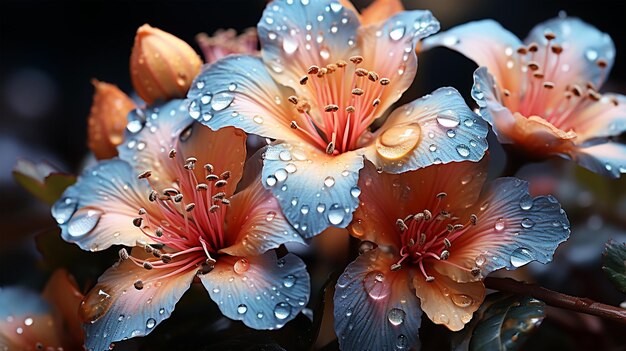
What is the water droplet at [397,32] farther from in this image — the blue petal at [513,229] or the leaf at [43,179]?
the leaf at [43,179]

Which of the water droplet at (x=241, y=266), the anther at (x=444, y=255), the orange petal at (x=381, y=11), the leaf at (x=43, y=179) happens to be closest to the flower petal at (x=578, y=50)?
the orange petal at (x=381, y=11)

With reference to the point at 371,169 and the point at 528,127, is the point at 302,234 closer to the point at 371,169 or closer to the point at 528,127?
the point at 371,169

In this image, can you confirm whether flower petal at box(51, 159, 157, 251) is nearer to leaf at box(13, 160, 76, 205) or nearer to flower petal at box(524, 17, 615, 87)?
leaf at box(13, 160, 76, 205)

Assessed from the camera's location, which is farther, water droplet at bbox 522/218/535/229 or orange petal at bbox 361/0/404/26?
orange petal at bbox 361/0/404/26

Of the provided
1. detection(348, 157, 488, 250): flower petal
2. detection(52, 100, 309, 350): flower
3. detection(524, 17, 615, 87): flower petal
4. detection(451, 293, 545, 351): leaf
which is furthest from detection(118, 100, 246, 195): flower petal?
detection(524, 17, 615, 87): flower petal

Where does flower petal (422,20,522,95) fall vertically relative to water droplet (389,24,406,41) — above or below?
below

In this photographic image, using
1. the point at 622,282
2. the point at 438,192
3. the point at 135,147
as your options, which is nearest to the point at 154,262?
the point at 135,147
